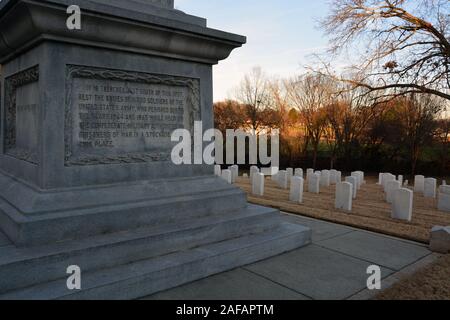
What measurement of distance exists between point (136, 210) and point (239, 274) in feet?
4.76

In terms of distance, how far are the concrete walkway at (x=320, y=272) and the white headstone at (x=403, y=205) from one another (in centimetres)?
224

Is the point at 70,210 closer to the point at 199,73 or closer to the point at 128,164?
the point at 128,164

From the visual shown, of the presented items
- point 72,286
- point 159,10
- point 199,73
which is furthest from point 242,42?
point 72,286

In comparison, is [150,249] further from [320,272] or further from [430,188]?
→ [430,188]

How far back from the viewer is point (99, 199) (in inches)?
154

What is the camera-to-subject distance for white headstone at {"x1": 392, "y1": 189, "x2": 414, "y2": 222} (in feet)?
24.5

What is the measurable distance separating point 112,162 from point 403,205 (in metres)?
6.49

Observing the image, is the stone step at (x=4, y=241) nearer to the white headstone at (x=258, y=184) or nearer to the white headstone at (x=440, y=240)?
the white headstone at (x=440, y=240)

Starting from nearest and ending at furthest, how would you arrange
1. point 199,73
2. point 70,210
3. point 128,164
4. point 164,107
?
point 70,210 < point 128,164 < point 164,107 < point 199,73

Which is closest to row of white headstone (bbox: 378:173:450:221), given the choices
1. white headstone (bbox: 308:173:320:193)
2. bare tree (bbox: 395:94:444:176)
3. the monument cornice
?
white headstone (bbox: 308:173:320:193)

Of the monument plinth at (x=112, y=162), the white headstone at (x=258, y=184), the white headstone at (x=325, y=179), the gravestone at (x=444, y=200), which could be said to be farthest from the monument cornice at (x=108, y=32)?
the white headstone at (x=325, y=179)

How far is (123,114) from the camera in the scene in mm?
4297

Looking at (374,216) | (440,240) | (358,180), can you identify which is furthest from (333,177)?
(440,240)
